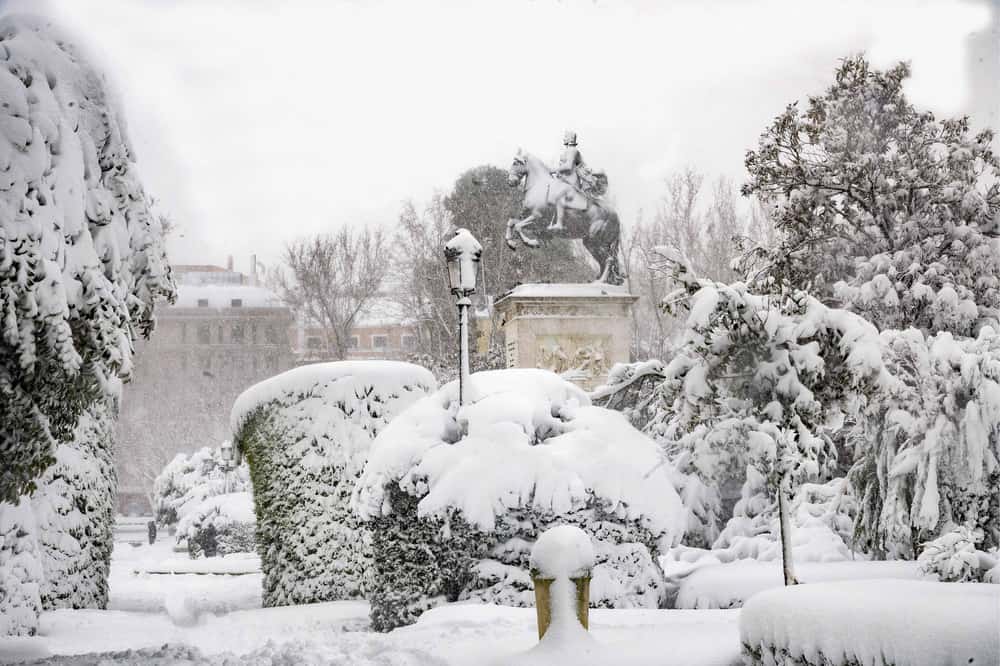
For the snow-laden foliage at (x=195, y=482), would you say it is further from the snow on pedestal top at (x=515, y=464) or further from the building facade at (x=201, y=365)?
the snow on pedestal top at (x=515, y=464)

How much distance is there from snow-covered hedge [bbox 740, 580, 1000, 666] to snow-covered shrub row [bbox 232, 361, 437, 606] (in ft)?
16.0

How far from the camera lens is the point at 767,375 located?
17.6ft

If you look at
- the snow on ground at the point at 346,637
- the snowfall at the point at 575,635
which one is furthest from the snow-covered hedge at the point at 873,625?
the snow on ground at the point at 346,637

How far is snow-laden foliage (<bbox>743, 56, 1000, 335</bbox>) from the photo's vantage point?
32.9 feet

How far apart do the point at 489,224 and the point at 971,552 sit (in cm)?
1745

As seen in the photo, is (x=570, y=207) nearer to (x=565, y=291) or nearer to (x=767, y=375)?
(x=565, y=291)

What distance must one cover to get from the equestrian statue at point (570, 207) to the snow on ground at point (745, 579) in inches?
251

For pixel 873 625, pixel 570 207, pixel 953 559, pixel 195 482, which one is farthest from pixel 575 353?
pixel 873 625

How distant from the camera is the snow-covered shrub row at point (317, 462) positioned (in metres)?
8.02

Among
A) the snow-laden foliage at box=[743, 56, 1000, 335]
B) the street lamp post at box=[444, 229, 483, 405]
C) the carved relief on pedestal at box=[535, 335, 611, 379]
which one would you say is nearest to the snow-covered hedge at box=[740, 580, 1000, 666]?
the street lamp post at box=[444, 229, 483, 405]

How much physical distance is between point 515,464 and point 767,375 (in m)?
1.56

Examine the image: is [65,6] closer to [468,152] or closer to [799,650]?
[799,650]

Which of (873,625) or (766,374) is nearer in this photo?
(873,625)

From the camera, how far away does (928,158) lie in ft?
35.6
